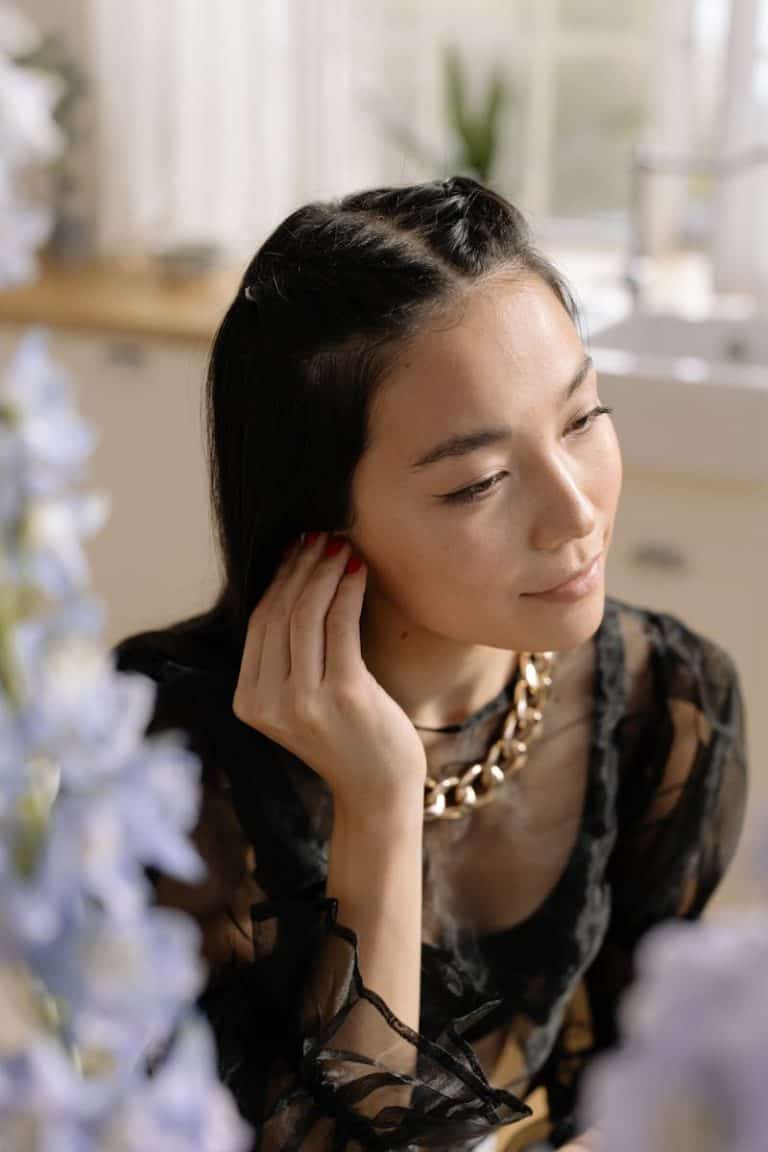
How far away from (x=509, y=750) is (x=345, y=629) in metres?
0.23

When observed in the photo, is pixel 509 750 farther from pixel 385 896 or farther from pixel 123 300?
pixel 123 300

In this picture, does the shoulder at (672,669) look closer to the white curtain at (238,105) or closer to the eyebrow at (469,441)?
the eyebrow at (469,441)

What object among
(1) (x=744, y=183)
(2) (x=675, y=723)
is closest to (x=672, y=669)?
(2) (x=675, y=723)

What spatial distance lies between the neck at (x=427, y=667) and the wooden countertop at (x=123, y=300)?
1.49 m

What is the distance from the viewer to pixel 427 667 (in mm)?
1233

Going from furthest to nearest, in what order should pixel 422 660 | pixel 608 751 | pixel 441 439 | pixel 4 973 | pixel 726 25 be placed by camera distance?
pixel 726 25 → pixel 608 751 → pixel 422 660 → pixel 441 439 → pixel 4 973

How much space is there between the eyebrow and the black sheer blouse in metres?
0.27

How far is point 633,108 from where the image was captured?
3217mm

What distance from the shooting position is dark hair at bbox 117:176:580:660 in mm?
1075

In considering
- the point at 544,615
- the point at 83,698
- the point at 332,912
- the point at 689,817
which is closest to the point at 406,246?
the point at 544,615

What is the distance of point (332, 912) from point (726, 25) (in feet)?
7.15

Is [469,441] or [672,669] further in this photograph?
[672,669]

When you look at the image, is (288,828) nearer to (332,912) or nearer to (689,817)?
(332,912)

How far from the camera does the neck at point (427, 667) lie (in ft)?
3.94
